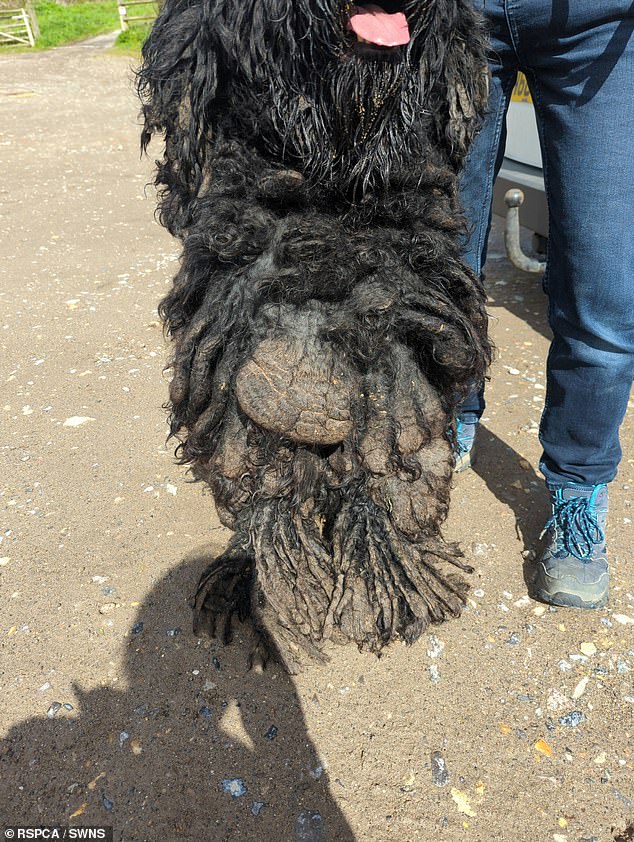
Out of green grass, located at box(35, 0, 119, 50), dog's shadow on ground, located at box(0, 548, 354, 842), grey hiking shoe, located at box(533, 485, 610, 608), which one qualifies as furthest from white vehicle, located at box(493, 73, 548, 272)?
green grass, located at box(35, 0, 119, 50)

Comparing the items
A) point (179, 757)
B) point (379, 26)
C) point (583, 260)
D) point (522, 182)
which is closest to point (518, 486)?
point (583, 260)

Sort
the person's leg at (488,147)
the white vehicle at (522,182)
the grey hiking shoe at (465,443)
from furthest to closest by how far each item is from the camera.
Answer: the white vehicle at (522,182)
the grey hiking shoe at (465,443)
the person's leg at (488,147)

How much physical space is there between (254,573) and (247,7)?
1.65 metres

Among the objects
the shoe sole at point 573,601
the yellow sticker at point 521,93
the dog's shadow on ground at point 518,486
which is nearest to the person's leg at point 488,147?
the dog's shadow on ground at point 518,486

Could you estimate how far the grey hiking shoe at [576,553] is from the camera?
2.36 meters

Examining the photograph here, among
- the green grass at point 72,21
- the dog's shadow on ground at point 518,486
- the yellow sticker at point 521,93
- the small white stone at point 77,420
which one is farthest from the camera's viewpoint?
the green grass at point 72,21

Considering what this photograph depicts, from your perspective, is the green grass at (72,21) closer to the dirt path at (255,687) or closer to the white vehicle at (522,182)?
the white vehicle at (522,182)

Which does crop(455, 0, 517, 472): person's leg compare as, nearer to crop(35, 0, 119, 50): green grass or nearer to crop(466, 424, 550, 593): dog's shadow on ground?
crop(466, 424, 550, 593): dog's shadow on ground

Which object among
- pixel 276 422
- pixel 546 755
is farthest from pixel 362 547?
pixel 546 755

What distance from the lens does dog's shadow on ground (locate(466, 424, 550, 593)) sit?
273cm

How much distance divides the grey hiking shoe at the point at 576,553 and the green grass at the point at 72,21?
2917 centimetres

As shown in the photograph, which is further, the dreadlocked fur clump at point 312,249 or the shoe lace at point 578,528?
the shoe lace at point 578,528

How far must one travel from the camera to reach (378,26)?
5.36ft

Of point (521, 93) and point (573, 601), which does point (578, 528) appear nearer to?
point (573, 601)
